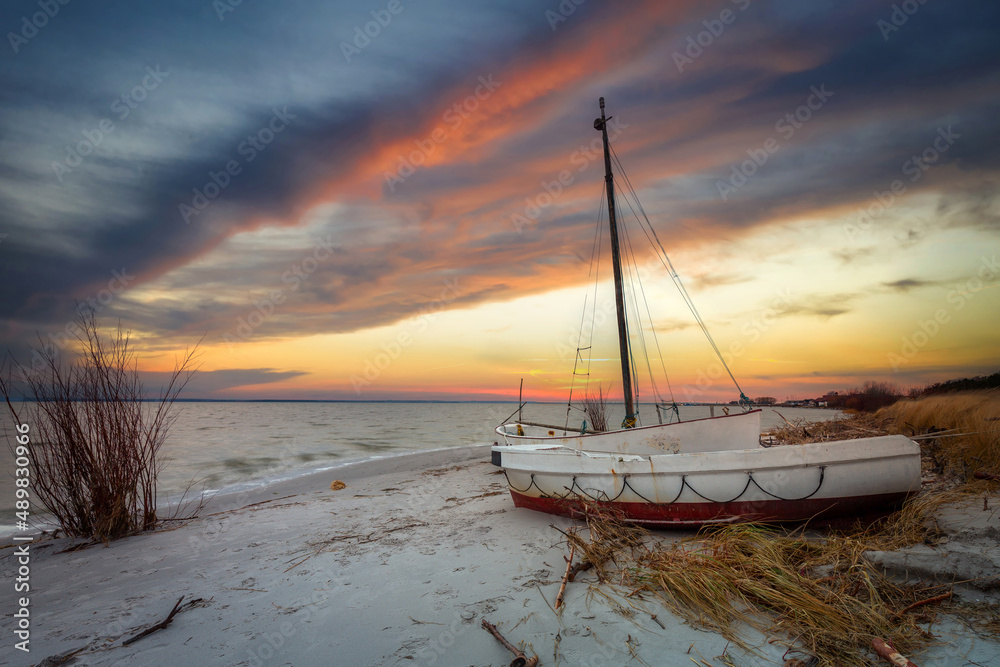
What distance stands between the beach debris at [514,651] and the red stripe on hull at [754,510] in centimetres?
316

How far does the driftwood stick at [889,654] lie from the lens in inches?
105

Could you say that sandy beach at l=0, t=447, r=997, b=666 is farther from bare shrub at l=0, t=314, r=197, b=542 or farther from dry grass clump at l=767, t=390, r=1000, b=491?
dry grass clump at l=767, t=390, r=1000, b=491

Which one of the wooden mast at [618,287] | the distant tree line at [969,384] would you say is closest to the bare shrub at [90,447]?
the wooden mast at [618,287]

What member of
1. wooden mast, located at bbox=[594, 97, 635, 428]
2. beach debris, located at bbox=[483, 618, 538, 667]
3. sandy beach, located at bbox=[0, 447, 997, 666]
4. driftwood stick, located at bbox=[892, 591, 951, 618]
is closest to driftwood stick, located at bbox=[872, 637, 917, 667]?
sandy beach, located at bbox=[0, 447, 997, 666]

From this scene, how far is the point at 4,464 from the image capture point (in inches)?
620

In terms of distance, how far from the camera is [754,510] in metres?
5.83

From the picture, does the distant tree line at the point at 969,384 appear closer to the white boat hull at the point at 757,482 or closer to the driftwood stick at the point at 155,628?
the white boat hull at the point at 757,482

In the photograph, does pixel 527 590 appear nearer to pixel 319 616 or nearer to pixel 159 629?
pixel 319 616

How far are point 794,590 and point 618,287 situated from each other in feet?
32.4

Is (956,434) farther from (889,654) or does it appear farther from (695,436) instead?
(889,654)

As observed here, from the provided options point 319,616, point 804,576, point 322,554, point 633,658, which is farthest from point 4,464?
point 804,576

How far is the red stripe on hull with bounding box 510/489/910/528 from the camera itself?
5.67 metres

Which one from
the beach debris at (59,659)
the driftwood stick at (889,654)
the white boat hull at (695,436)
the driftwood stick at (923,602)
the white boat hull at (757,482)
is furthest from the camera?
the white boat hull at (695,436)

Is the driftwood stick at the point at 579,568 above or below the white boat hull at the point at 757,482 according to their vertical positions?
below
